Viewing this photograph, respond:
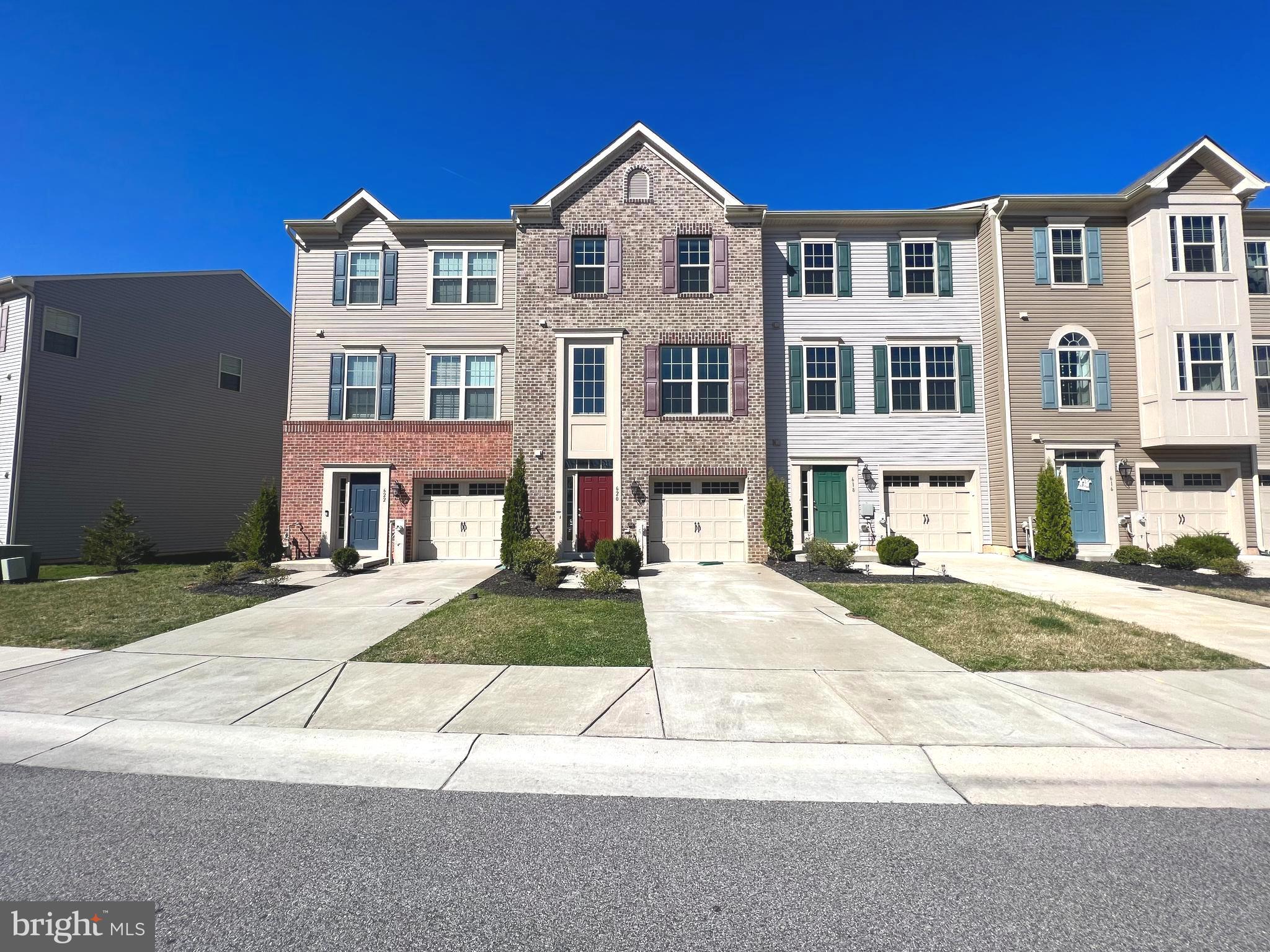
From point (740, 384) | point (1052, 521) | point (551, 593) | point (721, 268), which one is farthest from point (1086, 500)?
point (551, 593)

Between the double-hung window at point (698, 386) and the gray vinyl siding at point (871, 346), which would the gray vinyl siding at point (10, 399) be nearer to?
the double-hung window at point (698, 386)

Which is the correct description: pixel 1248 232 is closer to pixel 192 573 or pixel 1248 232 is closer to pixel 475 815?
pixel 475 815

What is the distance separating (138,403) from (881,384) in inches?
927

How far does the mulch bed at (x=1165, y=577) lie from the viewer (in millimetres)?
11500

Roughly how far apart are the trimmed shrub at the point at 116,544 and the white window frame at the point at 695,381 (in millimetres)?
13986

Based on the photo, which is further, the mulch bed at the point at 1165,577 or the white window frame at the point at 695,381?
the white window frame at the point at 695,381

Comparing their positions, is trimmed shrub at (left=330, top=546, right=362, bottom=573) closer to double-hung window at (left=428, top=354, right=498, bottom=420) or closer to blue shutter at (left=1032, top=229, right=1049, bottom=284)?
double-hung window at (left=428, top=354, right=498, bottom=420)

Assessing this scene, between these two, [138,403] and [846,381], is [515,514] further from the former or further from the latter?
[138,403]

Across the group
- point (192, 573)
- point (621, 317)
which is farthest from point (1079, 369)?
point (192, 573)

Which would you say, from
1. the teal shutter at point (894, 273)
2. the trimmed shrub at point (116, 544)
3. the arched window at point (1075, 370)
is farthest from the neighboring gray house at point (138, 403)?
the arched window at point (1075, 370)

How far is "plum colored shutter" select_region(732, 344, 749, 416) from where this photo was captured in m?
16.1

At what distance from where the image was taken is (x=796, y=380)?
16.9 m

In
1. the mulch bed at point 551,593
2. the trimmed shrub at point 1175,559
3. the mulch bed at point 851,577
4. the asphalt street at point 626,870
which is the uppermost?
the trimmed shrub at point 1175,559

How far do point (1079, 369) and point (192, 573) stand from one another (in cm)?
2344
